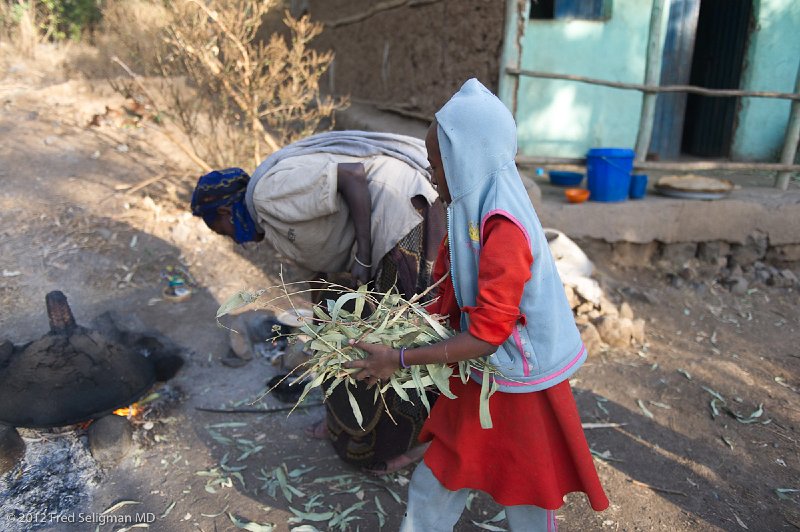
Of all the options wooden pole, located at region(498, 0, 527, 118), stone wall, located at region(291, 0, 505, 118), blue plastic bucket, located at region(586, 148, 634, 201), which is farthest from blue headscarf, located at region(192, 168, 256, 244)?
blue plastic bucket, located at region(586, 148, 634, 201)

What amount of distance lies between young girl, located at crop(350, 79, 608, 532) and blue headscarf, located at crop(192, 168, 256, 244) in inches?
55.0

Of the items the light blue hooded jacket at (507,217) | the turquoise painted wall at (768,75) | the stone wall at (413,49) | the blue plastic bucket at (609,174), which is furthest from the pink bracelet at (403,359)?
the turquoise painted wall at (768,75)

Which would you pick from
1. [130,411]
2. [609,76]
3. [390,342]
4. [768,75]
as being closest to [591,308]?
[390,342]

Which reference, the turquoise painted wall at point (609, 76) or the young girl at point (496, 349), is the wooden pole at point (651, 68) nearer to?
the turquoise painted wall at point (609, 76)

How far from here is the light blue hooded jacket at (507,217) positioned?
149 cm

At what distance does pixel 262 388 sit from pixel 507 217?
2.51 m

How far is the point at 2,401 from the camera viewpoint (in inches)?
114

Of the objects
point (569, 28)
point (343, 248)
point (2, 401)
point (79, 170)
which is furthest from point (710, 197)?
point (79, 170)

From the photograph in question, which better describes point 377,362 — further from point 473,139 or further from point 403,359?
point 473,139

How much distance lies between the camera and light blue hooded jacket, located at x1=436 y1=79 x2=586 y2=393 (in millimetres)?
1490

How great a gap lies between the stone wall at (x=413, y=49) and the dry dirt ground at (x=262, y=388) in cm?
227

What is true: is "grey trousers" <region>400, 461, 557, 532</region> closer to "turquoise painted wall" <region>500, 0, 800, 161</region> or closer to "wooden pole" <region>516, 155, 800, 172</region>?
"wooden pole" <region>516, 155, 800, 172</region>

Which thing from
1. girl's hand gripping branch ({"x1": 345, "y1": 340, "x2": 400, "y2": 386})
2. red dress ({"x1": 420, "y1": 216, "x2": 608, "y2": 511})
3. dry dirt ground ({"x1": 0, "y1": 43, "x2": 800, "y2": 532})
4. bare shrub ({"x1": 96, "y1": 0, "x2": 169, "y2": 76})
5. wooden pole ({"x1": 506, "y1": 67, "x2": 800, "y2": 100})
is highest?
bare shrub ({"x1": 96, "y1": 0, "x2": 169, "y2": 76})

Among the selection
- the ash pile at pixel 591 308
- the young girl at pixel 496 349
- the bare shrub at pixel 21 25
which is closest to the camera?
the young girl at pixel 496 349
